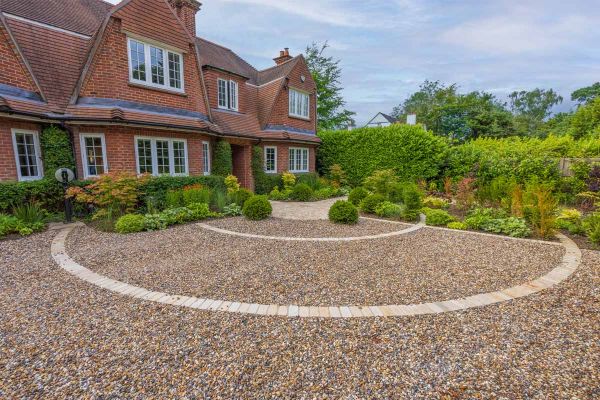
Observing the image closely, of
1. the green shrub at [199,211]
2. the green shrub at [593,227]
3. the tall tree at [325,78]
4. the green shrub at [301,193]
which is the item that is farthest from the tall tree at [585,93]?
the green shrub at [199,211]

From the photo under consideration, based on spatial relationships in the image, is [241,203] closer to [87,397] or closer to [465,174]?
[87,397]

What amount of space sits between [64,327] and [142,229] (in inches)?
180

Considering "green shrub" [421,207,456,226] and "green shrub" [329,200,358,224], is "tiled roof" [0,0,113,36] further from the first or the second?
"green shrub" [421,207,456,226]

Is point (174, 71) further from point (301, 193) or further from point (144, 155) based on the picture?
point (301, 193)

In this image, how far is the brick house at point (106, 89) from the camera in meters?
8.37

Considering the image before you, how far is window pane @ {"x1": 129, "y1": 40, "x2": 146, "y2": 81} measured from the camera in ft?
32.0

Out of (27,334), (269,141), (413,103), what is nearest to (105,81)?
(269,141)

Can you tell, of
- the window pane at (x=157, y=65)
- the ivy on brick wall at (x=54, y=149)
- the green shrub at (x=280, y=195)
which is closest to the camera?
the ivy on brick wall at (x=54, y=149)

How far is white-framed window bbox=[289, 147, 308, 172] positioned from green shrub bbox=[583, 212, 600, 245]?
12709 mm

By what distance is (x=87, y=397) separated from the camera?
2152 mm

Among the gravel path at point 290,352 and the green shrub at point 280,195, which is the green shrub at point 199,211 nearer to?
the gravel path at point 290,352

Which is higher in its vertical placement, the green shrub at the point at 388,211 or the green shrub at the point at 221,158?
the green shrub at the point at 221,158

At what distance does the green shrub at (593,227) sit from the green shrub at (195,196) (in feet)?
33.7

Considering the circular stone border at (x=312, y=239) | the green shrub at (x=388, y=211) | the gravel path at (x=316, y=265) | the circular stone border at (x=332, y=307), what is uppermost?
the green shrub at (x=388, y=211)
